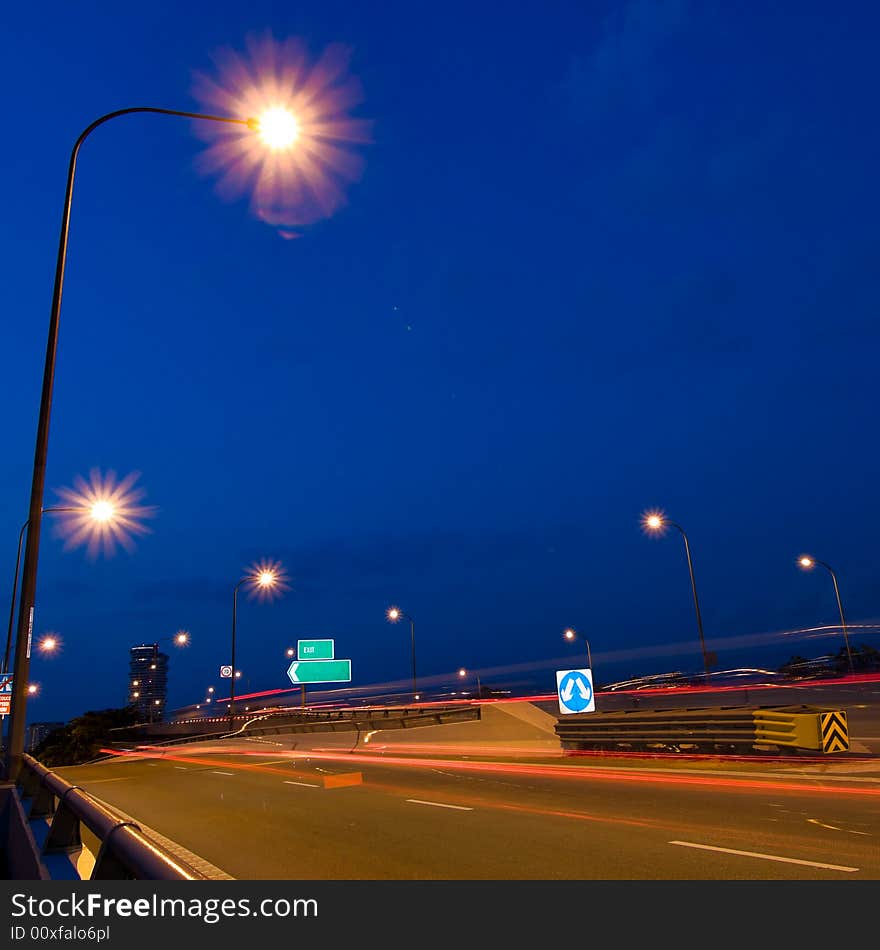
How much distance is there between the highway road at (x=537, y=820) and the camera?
28.1 feet

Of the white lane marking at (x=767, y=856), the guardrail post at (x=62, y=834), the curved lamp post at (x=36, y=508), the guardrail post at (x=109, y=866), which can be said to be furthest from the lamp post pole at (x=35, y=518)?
the white lane marking at (x=767, y=856)

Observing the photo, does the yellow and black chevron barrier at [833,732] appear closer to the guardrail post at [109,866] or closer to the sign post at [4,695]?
the guardrail post at [109,866]

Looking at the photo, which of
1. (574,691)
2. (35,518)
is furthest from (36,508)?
(574,691)

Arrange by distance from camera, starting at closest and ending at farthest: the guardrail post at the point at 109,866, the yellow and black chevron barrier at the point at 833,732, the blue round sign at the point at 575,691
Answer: the guardrail post at the point at 109,866 < the yellow and black chevron barrier at the point at 833,732 < the blue round sign at the point at 575,691

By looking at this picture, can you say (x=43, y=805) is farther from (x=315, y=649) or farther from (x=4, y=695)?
(x=315, y=649)

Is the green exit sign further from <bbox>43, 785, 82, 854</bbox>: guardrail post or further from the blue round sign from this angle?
<bbox>43, 785, 82, 854</bbox>: guardrail post

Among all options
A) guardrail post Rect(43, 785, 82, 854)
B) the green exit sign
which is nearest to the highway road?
guardrail post Rect(43, 785, 82, 854)

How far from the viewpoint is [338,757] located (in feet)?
100

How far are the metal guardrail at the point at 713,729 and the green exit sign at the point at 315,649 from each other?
3044 cm

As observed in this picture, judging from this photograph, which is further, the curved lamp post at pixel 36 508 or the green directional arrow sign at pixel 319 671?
the green directional arrow sign at pixel 319 671

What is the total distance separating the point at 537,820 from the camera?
1187cm

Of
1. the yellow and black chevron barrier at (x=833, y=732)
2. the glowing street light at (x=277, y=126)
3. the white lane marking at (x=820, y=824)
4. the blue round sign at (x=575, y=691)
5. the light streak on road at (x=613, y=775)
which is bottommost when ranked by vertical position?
the light streak on road at (x=613, y=775)

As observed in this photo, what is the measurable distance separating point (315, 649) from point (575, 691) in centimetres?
3183

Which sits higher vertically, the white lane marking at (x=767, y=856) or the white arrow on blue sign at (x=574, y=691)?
the white arrow on blue sign at (x=574, y=691)
